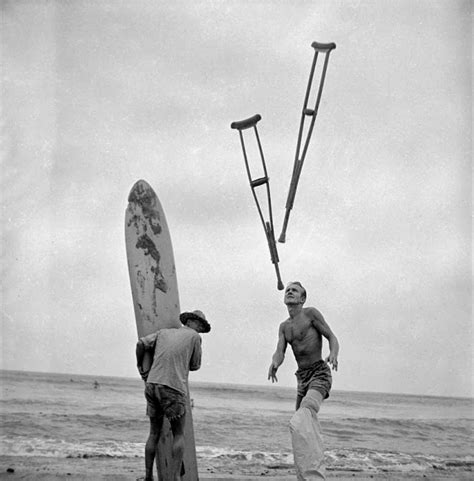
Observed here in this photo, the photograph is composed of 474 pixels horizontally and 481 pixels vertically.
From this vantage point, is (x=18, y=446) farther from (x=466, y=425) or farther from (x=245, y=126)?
(x=466, y=425)

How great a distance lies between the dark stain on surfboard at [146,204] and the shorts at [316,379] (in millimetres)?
1636

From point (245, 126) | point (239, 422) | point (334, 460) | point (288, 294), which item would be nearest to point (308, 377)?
point (288, 294)

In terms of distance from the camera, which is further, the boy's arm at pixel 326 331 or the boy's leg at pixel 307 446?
the boy's arm at pixel 326 331

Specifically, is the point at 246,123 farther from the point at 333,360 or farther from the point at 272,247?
the point at 333,360

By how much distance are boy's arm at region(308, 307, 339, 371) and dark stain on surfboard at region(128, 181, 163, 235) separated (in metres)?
1.44

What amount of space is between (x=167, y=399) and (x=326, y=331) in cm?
136

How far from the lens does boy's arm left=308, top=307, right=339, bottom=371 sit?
4352 mm

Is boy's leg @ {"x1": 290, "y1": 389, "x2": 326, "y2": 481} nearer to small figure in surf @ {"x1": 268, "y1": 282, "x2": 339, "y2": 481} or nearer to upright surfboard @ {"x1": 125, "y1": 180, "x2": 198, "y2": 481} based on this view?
small figure in surf @ {"x1": 268, "y1": 282, "x2": 339, "y2": 481}

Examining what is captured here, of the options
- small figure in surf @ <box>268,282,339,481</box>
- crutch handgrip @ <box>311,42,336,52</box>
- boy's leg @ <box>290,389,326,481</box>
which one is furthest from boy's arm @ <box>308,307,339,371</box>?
crutch handgrip @ <box>311,42,336,52</box>

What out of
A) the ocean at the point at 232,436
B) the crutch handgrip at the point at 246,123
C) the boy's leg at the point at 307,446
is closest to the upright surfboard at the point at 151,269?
the boy's leg at the point at 307,446

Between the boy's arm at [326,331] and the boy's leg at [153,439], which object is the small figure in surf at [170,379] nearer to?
the boy's leg at [153,439]

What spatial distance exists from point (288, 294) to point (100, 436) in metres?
8.69

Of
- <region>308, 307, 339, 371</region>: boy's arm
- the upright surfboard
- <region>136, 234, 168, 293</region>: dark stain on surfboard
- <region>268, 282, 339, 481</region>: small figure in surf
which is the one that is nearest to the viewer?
<region>268, 282, 339, 481</region>: small figure in surf

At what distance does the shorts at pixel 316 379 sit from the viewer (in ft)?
14.6
